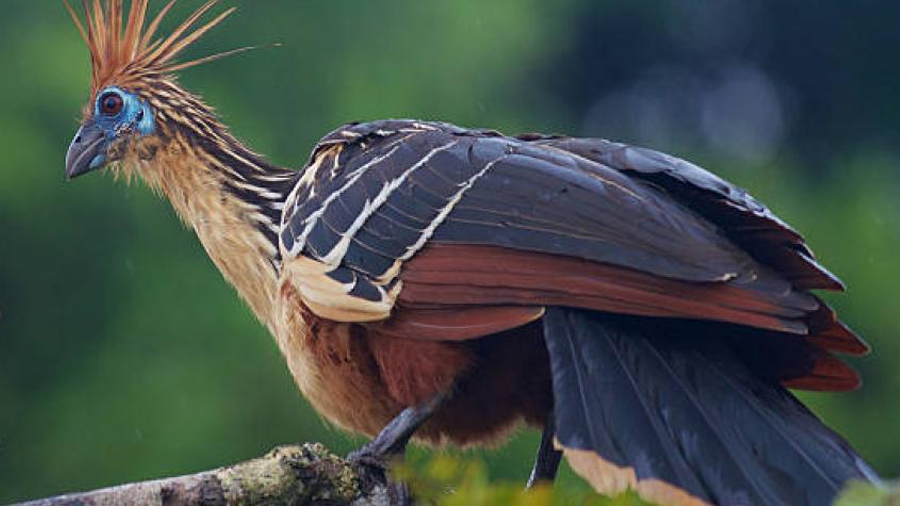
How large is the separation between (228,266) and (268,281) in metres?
0.17

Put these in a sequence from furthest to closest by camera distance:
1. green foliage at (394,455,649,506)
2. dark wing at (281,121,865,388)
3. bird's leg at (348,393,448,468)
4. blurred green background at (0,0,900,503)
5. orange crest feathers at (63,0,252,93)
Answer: blurred green background at (0,0,900,503)
orange crest feathers at (63,0,252,93)
bird's leg at (348,393,448,468)
dark wing at (281,121,865,388)
green foliage at (394,455,649,506)

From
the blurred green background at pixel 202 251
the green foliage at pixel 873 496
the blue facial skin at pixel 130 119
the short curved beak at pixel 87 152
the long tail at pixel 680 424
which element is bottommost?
the blurred green background at pixel 202 251

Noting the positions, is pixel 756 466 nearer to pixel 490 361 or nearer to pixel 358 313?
pixel 490 361

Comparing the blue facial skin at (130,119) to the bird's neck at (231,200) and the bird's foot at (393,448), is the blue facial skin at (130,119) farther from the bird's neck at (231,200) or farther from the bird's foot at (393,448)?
the bird's foot at (393,448)

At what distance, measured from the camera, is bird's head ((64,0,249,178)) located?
4.79m

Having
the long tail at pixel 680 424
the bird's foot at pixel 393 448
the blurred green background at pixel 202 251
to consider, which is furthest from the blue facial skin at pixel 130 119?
the blurred green background at pixel 202 251

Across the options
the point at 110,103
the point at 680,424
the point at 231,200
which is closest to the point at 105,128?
the point at 110,103

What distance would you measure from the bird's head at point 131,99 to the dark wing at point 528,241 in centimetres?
62

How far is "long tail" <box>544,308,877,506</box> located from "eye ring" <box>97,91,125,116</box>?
5.66 ft

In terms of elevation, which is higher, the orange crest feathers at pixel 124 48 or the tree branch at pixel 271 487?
the orange crest feathers at pixel 124 48

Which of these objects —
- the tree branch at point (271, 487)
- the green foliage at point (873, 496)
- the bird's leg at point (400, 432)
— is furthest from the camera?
the bird's leg at point (400, 432)

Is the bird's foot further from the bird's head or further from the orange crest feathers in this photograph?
the orange crest feathers

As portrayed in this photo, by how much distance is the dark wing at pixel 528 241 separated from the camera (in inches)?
139

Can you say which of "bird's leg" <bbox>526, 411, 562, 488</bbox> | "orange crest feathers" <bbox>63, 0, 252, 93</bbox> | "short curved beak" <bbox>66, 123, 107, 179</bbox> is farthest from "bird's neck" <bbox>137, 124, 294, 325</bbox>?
"bird's leg" <bbox>526, 411, 562, 488</bbox>
